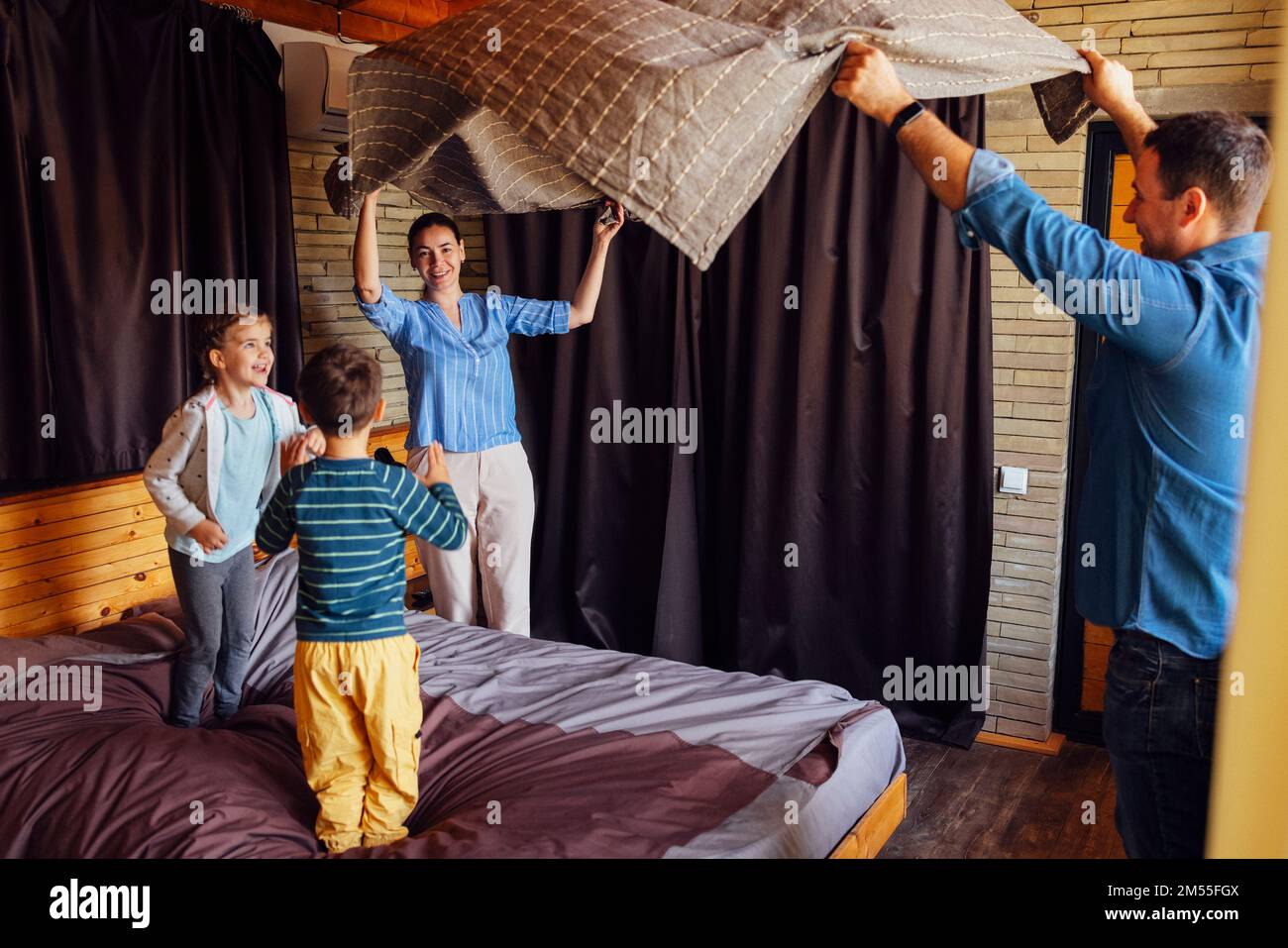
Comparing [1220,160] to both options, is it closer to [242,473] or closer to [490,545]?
[242,473]

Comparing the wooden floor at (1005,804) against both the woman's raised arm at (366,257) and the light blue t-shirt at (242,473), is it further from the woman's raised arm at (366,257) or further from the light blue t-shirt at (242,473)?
the woman's raised arm at (366,257)

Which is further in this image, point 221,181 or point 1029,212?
point 221,181

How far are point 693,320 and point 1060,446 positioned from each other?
151cm

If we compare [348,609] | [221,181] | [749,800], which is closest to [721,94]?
[348,609]

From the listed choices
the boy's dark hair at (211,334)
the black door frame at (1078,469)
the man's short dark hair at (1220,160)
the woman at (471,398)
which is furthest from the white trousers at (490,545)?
the man's short dark hair at (1220,160)

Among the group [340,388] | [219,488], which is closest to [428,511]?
[340,388]

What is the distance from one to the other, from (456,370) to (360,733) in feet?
4.91

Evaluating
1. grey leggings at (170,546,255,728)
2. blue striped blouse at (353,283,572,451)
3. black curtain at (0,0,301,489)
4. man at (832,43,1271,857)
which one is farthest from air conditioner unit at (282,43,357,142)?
man at (832,43,1271,857)

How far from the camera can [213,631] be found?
2836 mm

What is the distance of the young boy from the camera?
83.9 inches

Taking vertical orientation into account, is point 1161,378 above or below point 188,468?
above

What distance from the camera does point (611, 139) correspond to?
1.50m

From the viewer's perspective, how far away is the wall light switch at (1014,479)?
3775 mm
